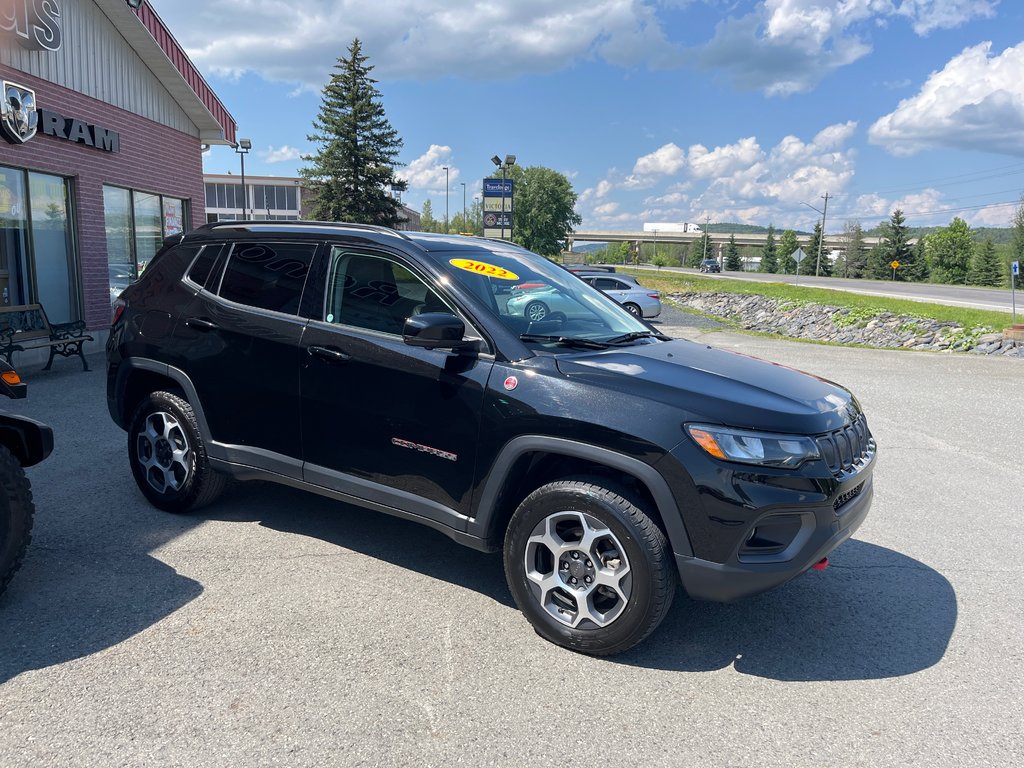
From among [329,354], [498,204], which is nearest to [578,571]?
[329,354]

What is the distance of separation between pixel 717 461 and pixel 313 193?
54.2m

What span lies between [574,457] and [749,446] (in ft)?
2.46

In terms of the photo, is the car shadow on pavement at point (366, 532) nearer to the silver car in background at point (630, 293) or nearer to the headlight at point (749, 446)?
the headlight at point (749, 446)

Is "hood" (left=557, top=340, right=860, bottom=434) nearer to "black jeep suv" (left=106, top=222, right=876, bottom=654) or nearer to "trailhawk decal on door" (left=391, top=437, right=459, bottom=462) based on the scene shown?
"black jeep suv" (left=106, top=222, right=876, bottom=654)

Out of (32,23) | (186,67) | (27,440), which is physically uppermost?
(186,67)

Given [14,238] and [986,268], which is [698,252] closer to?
[986,268]

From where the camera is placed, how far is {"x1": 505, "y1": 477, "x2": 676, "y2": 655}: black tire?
319cm

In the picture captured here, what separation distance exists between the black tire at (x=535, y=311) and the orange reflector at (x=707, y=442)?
1172 mm

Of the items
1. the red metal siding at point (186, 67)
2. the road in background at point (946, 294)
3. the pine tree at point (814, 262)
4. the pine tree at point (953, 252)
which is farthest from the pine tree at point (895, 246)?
the red metal siding at point (186, 67)

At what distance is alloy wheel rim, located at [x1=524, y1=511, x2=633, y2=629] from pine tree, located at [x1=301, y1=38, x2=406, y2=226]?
49.9 m

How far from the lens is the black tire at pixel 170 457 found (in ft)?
15.6

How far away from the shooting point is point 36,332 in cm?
1102

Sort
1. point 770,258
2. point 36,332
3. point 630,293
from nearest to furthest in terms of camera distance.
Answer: point 36,332 → point 630,293 → point 770,258

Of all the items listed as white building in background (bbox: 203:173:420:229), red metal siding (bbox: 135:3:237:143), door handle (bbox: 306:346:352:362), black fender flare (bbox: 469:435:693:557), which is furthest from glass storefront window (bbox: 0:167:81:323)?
white building in background (bbox: 203:173:420:229)
